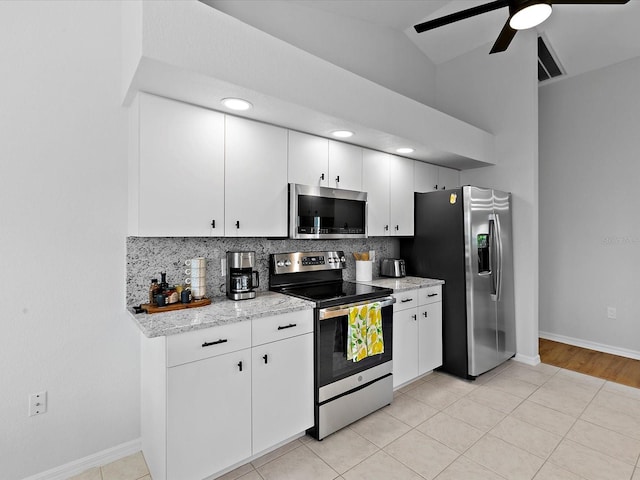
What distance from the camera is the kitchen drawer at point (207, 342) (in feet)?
5.66

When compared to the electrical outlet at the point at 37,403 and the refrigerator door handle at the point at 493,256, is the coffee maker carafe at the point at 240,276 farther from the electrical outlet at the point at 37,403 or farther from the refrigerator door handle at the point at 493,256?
the refrigerator door handle at the point at 493,256

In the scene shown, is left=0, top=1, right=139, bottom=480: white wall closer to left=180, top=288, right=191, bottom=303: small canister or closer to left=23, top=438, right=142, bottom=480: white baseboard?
left=23, top=438, right=142, bottom=480: white baseboard

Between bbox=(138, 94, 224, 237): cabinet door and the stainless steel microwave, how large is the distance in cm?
59

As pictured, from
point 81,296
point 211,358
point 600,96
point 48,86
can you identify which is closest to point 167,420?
point 211,358

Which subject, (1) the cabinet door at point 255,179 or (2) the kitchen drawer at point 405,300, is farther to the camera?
(2) the kitchen drawer at point 405,300

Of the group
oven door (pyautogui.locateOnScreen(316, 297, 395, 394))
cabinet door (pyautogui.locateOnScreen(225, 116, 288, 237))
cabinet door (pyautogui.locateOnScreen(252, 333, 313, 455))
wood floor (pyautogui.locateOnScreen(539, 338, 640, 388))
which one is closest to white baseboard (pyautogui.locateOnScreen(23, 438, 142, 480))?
cabinet door (pyautogui.locateOnScreen(252, 333, 313, 455))

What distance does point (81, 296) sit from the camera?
2049mm

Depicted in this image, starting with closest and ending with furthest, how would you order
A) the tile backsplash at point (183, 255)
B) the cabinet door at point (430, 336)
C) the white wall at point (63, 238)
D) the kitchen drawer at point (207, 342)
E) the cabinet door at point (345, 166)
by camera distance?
the kitchen drawer at point (207, 342), the white wall at point (63, 238), the tile backsplash at point (183, 255), the cabinet door at point (345, 166), the cabinet door at point (430, 336)

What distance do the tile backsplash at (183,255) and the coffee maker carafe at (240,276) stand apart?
15 cm

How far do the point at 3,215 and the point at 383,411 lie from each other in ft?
9.07

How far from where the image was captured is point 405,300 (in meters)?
2.99

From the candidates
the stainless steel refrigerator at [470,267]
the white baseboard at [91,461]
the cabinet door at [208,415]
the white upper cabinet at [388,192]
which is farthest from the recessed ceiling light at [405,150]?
the white baseboard at [91,461]

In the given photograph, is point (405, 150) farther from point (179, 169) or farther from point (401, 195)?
point (179, 169)

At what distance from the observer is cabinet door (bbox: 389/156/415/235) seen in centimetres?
342
